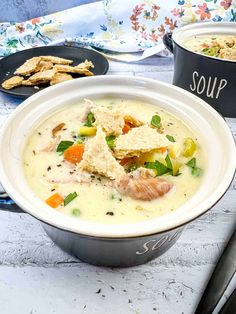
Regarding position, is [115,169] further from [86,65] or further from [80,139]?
[86,65]

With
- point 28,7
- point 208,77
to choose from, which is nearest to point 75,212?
point 208,77

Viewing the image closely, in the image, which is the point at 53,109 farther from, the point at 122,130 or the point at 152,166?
the point at 152,166

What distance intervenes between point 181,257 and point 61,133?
1.32 ft

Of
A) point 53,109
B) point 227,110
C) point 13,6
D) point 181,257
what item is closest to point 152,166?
point 181,257

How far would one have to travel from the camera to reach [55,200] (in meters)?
0.70

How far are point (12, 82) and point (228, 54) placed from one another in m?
0.77

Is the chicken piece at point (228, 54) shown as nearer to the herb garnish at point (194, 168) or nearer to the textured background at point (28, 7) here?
the herb garnish at point (194, 168)

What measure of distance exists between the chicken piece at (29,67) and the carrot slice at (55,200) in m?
0.82

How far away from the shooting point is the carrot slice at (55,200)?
0.69 m

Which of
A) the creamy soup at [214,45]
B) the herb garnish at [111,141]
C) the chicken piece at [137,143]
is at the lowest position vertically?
the herb garnish at [111,141]

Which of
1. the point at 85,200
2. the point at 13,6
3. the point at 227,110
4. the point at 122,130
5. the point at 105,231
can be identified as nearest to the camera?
the point at 105,231

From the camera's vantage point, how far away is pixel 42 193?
712mm

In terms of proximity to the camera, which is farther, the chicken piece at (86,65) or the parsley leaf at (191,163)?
the chicken piece at (86,65)

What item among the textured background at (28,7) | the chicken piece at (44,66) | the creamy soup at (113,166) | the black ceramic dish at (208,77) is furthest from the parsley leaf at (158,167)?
the textured background at (28,7)
